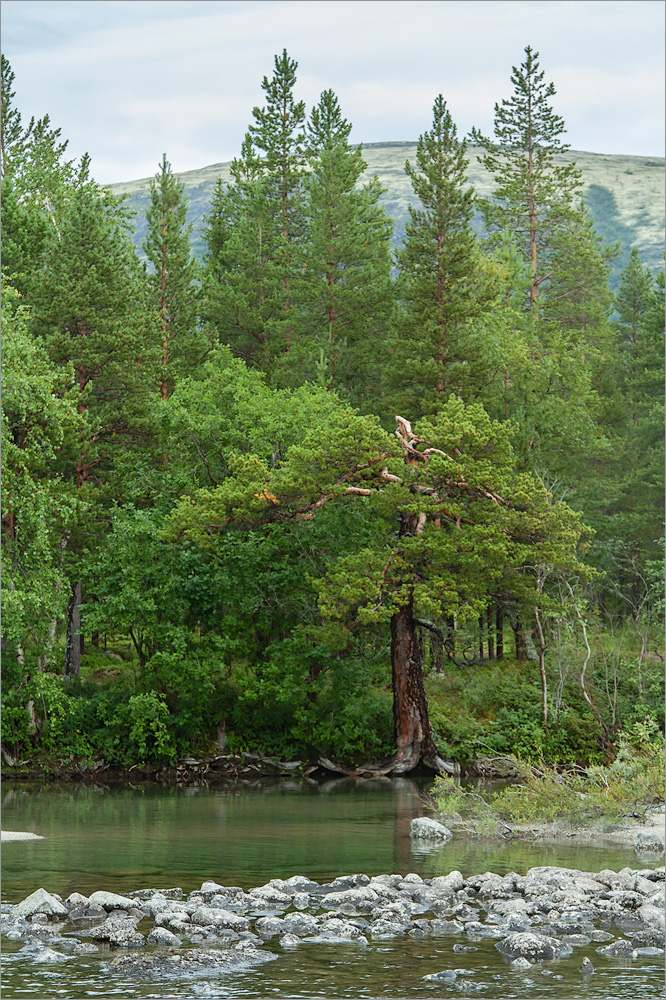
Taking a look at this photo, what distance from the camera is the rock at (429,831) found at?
58.0ft

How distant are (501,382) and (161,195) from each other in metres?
15.9

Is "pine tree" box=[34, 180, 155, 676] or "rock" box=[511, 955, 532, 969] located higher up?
"pine tree" box=[34, 180, 155, 676]

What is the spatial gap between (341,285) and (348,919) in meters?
32.0

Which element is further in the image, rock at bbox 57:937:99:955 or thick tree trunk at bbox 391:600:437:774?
thick tree trunk at bbox 391:600:437:774

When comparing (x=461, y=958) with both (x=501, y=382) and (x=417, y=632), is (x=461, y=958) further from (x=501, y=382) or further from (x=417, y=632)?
(x=501, y=382)

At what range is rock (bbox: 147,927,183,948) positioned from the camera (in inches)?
399

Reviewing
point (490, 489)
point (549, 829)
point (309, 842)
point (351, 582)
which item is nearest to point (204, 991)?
point (309, 842)

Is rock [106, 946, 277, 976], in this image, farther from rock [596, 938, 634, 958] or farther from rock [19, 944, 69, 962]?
rock [596, 938, 634, 958]

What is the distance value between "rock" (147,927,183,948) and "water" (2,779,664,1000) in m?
0.68

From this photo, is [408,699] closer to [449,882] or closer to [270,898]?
[449,882]

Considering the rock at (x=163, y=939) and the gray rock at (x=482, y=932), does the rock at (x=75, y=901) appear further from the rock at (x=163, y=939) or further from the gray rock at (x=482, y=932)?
the gray rock at (x=482, y=932)

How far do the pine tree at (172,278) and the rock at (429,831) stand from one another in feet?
73.2

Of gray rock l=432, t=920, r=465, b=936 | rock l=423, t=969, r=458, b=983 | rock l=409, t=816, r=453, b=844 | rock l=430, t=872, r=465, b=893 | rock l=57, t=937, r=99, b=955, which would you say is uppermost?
rock l=423, t=969, r=458, b=983

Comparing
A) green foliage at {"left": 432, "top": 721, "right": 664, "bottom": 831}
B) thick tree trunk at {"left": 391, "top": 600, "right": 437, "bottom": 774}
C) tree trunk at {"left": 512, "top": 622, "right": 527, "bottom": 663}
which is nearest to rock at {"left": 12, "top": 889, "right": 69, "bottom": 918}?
green foliage at {"left": 432, "top": 721, "right": 664, "bottom": 831}
